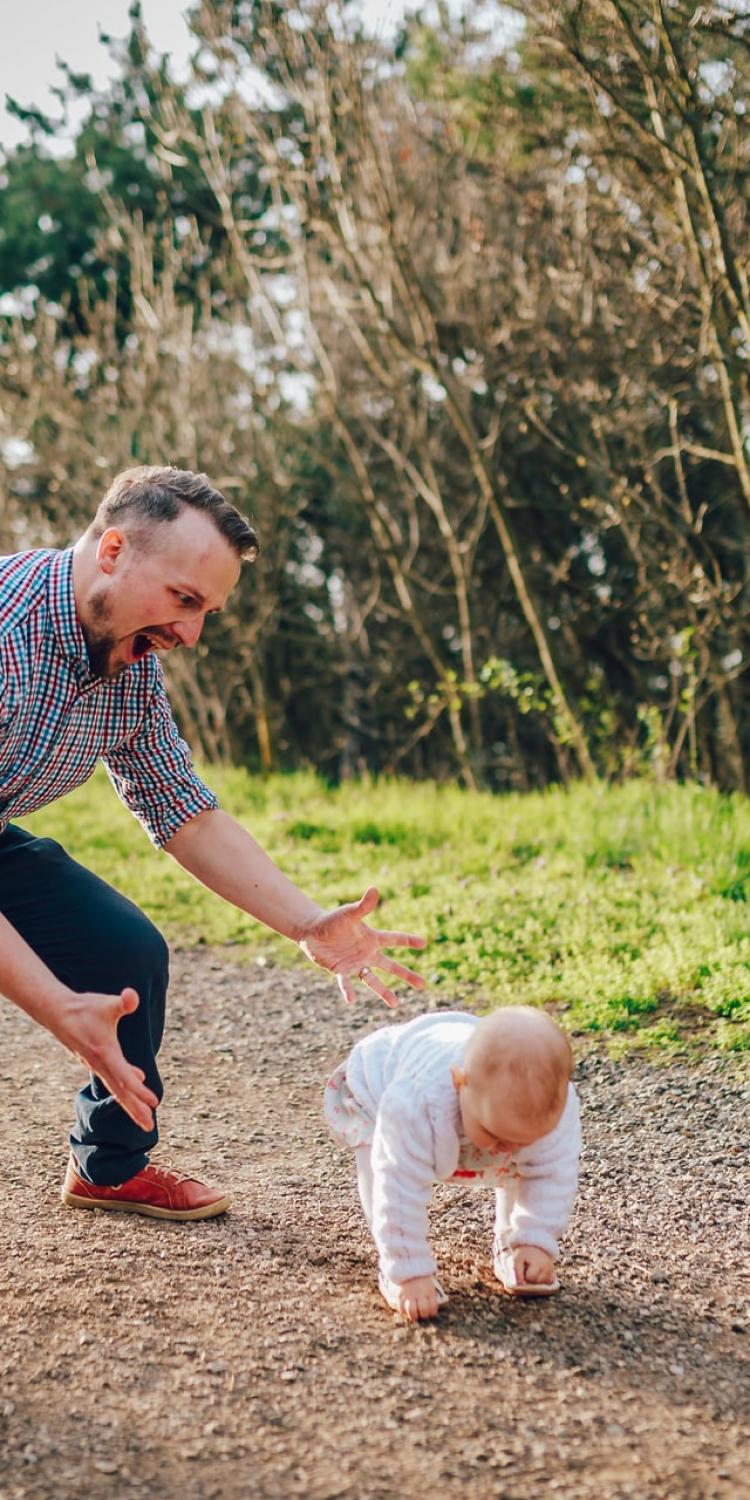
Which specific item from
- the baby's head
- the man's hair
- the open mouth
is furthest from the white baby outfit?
the man's hair

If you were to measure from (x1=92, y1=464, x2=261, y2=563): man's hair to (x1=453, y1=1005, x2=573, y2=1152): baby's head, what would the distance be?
112 cm

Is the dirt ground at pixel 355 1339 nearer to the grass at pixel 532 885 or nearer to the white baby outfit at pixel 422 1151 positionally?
the white baby outfit at pixel 422 1151

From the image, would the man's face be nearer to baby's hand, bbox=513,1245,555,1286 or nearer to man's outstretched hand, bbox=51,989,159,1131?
man's outstretched hand, bbox=51,989,159,1131

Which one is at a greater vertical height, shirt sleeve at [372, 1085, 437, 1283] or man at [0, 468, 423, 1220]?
man at [0, 468, 423, 1220]

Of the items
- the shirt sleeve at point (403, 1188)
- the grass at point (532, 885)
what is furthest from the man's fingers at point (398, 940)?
the grass at point (532, 885)

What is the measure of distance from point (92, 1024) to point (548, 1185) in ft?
3.26

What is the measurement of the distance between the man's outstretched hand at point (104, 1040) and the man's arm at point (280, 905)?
29.2 inches

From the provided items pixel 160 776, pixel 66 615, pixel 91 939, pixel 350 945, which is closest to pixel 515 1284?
pixel 350 945

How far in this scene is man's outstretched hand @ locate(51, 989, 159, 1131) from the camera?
2.44 metres

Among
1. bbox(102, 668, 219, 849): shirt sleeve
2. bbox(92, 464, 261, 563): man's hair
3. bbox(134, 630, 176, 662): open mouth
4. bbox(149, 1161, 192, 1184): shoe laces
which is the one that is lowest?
bbox(149, 1161, 192, 1184): shoe laces

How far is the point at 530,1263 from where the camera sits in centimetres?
278

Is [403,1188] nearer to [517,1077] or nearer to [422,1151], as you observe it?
[422,1151]

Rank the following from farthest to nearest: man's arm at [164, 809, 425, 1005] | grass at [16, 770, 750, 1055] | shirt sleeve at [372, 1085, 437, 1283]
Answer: grass at [16, 770, 750, 1055], man's arm at [164, 809, 425, 1005], shirt sleeve at [372, 1085, 437, 1283]

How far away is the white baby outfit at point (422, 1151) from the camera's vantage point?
8.66 feet
